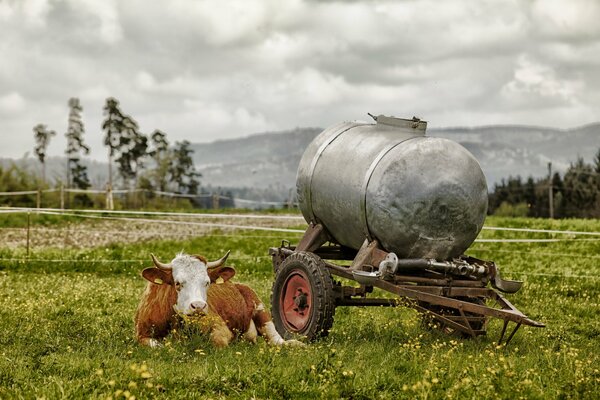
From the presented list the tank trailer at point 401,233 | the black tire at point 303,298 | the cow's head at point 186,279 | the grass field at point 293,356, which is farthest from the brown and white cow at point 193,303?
the tank trailer at point 401,233

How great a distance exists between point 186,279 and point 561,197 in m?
65.0

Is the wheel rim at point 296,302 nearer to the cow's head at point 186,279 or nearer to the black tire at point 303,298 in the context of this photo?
the black tire at point 303,298

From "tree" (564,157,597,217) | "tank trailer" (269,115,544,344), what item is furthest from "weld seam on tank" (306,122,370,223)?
"tree" (564,157,597,217)

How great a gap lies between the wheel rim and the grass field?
20.8 inches

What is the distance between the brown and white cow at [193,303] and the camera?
9.30 meters

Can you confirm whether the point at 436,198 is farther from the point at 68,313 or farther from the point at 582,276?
Answer: the point at 582,276

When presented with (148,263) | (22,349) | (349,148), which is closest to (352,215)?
(349,148)

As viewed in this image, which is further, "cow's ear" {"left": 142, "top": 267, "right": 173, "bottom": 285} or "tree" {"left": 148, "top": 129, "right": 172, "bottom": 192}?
"tree" {"left": 148, "top": 129, "right": 172, "bottom": 192}

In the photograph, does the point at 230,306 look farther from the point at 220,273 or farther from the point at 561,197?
the point at 561,197

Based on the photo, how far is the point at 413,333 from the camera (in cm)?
1102

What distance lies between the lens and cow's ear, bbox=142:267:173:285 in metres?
9.43

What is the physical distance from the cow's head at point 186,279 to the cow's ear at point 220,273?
0.12m

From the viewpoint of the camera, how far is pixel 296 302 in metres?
10.7

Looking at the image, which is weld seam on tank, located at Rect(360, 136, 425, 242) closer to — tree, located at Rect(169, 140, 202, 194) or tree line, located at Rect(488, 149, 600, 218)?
tree line, located at Rect(488, 149, 600, 218)
